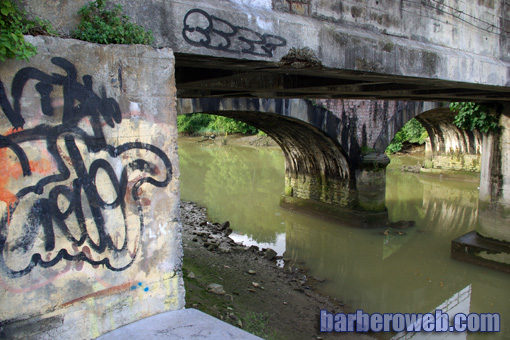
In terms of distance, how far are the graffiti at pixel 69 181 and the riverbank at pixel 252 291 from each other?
11.3ft

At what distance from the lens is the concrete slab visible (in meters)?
2.24

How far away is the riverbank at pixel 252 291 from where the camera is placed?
5.82m

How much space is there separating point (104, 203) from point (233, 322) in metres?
3.80

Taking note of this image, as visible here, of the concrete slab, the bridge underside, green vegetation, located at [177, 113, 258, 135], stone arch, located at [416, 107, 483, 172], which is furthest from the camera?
green vegetation, located at [177, 113, 258, 135]

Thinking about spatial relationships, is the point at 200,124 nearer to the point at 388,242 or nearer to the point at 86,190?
the point at 388,242

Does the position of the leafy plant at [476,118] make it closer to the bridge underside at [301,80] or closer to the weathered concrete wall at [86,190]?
the bridge underside at [301,80]

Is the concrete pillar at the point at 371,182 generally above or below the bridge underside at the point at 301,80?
below

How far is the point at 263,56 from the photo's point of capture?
2816 millimetres

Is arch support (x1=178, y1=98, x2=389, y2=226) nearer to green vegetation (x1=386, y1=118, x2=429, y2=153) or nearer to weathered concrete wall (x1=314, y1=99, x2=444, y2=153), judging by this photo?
weathered concrete wall (x1=314, y1=99, x2=444, y2=153)

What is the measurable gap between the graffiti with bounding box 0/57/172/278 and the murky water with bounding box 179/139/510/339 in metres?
6.11

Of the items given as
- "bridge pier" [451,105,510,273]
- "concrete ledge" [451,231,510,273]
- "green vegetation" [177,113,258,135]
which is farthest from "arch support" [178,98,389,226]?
"green vegetation" [177,113,258,135]

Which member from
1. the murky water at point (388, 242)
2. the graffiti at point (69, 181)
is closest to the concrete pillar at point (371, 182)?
the murky water at point (388, 242)

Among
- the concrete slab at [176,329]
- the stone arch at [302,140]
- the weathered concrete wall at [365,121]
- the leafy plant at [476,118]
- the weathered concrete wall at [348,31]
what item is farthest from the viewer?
the weathered concrete wall at [365,121]

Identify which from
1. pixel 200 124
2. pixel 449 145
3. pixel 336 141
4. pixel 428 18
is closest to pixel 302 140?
pixel 336 141
